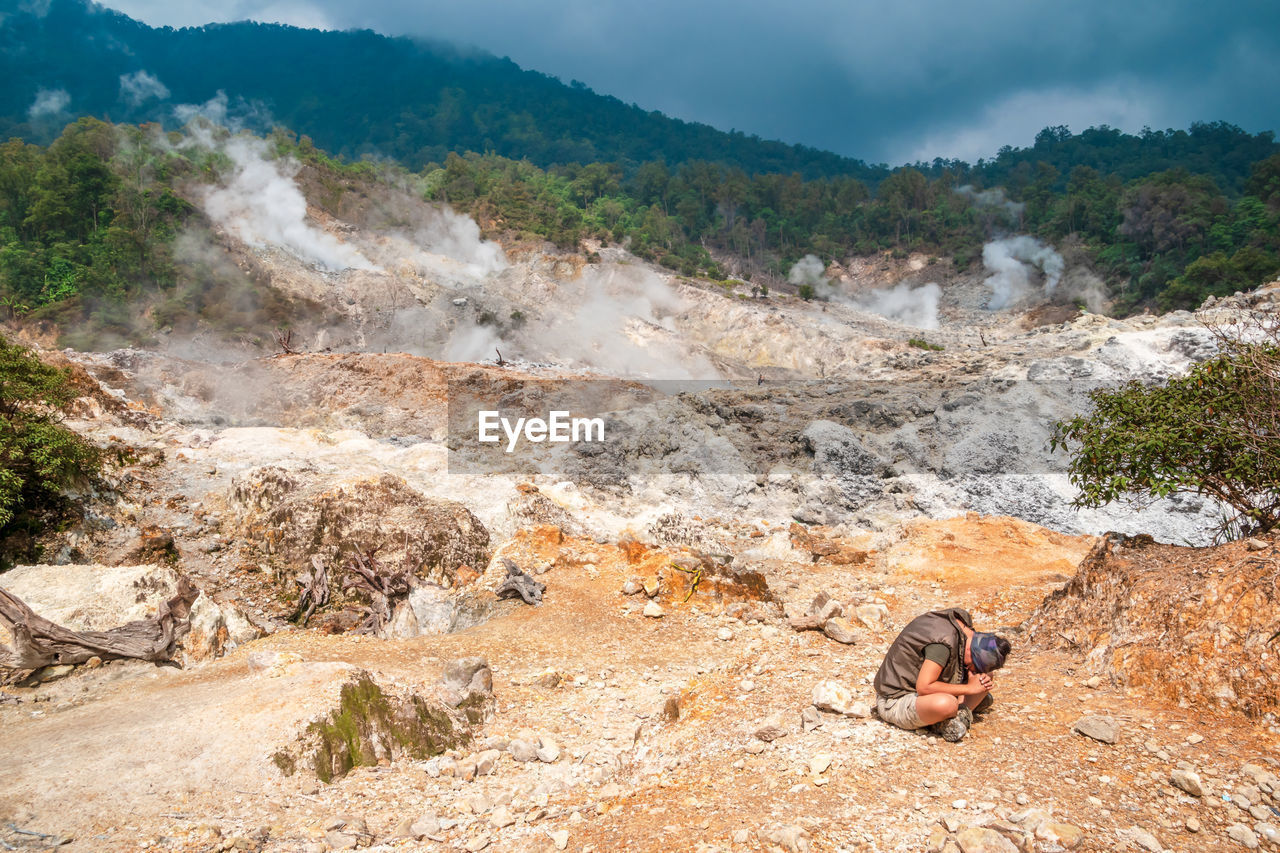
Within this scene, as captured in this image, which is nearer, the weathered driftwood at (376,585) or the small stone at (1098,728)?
the small stone at (1098,728)

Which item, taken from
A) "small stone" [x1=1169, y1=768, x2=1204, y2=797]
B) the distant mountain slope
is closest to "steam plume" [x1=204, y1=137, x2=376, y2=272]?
"small stone" [x1=1169, y1=768, x2=1204, y2=797]

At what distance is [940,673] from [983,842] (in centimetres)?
105

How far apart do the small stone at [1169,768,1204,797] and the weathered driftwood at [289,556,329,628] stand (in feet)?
28.6

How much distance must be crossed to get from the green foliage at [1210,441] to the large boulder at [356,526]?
313 inches

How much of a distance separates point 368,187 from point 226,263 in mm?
11922

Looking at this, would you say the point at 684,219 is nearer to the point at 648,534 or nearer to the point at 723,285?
the point at 723,285

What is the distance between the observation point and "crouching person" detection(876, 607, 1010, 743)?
3.97m

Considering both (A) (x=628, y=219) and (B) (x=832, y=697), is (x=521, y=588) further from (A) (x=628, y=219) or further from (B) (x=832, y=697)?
(A) (x=628, y=219)

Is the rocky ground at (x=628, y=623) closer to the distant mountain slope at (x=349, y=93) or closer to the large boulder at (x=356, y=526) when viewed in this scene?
the large boulder at (x=356, y=526)

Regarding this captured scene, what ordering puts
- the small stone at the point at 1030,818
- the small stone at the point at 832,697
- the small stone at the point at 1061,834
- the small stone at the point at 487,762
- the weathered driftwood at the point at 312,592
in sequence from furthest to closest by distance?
the weathered driftwood at the point at 312,592 < the small stone at the point at 487,762 < the small stone at the point at 832,697 < the small stone at the point at 1030,818 < the small stone at the point at 1061,834

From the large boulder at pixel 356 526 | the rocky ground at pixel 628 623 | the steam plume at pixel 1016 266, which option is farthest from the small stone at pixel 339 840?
the steam plume at pixel 1016 266

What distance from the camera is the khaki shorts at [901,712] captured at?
13.5 feet

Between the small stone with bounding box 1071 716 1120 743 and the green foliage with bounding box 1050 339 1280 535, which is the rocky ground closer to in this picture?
the small stone with bounding box 1071 716 1120 743

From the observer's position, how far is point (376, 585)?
Result: 9000 mm
